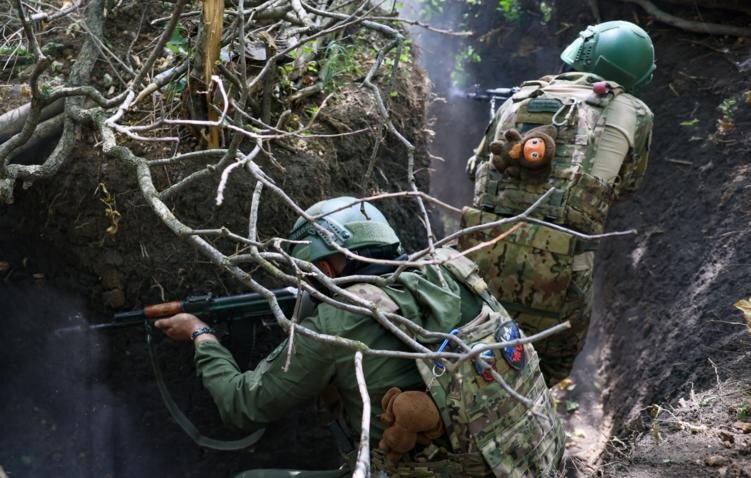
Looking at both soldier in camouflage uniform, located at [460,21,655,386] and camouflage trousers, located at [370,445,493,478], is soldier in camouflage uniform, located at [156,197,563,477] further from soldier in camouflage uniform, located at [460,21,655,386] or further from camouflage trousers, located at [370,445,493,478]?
soldier in camouflage uniform, located at [460,21,655,386]

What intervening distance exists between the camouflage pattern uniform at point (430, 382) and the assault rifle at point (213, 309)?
460mm

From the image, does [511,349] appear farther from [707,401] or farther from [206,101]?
[206,101]

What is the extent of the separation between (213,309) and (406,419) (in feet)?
4.20

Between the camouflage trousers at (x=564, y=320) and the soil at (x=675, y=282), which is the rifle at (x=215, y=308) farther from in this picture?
the soil at (x=675, y=282)

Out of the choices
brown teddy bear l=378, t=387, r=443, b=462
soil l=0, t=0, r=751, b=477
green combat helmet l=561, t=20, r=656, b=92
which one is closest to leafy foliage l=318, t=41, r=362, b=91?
soil l=0, t=0, r=751, b=477

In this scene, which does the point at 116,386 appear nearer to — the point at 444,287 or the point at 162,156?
the point at 162,156

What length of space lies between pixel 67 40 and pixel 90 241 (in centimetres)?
141

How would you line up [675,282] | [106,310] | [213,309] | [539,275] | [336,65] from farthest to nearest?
[675,282] → [336,65] → [539,275] → [106,310] → [213,309]

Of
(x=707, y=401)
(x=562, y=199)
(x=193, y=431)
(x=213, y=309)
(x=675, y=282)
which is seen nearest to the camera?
(x=213, y=309)

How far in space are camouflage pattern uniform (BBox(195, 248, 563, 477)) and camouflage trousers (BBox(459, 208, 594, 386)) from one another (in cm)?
126

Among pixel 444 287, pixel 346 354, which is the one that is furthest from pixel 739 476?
pixel 346 354

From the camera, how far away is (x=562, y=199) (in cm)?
429

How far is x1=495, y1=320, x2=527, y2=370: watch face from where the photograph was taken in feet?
10.0

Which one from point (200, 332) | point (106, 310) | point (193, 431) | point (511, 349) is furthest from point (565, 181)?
point (106, 310)
